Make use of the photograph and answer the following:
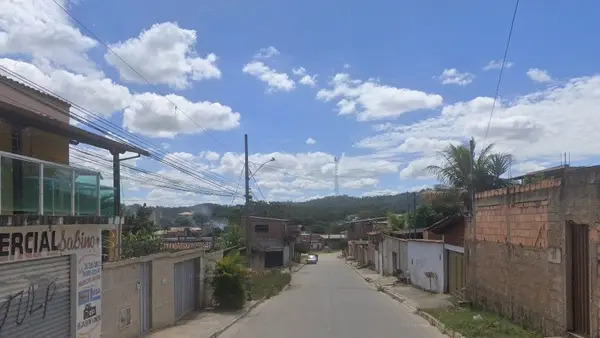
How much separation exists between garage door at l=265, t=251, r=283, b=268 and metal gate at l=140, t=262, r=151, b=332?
190 ft

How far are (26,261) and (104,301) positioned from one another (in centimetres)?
442

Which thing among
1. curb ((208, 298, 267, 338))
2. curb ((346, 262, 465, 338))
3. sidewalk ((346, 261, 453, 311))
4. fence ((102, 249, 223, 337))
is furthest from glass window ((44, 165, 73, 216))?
sidewalk ((346, 261, 453, 311))

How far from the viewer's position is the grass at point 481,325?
49.1 ft

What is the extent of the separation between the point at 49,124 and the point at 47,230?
3.78 m

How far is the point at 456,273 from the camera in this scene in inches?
1072

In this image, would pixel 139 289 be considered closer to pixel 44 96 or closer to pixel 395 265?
pixel 44 96

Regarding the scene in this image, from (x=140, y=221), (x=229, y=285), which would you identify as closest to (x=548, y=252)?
(x=229, y=285)

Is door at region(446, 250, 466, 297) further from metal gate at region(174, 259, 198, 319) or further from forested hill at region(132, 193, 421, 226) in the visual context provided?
forested hill at region(132, 193, 421, 226)

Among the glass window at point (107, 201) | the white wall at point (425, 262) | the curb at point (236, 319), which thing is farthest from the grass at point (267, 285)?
the glass window at point (107, 201)

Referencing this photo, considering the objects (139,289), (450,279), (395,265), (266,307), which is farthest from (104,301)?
(395,265)

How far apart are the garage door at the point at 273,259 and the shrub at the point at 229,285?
49.6 meters

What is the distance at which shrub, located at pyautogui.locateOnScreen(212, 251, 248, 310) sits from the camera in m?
25.2

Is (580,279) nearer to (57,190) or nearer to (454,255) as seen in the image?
(57,190)

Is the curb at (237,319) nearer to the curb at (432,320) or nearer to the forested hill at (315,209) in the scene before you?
the curb at (432,320)
